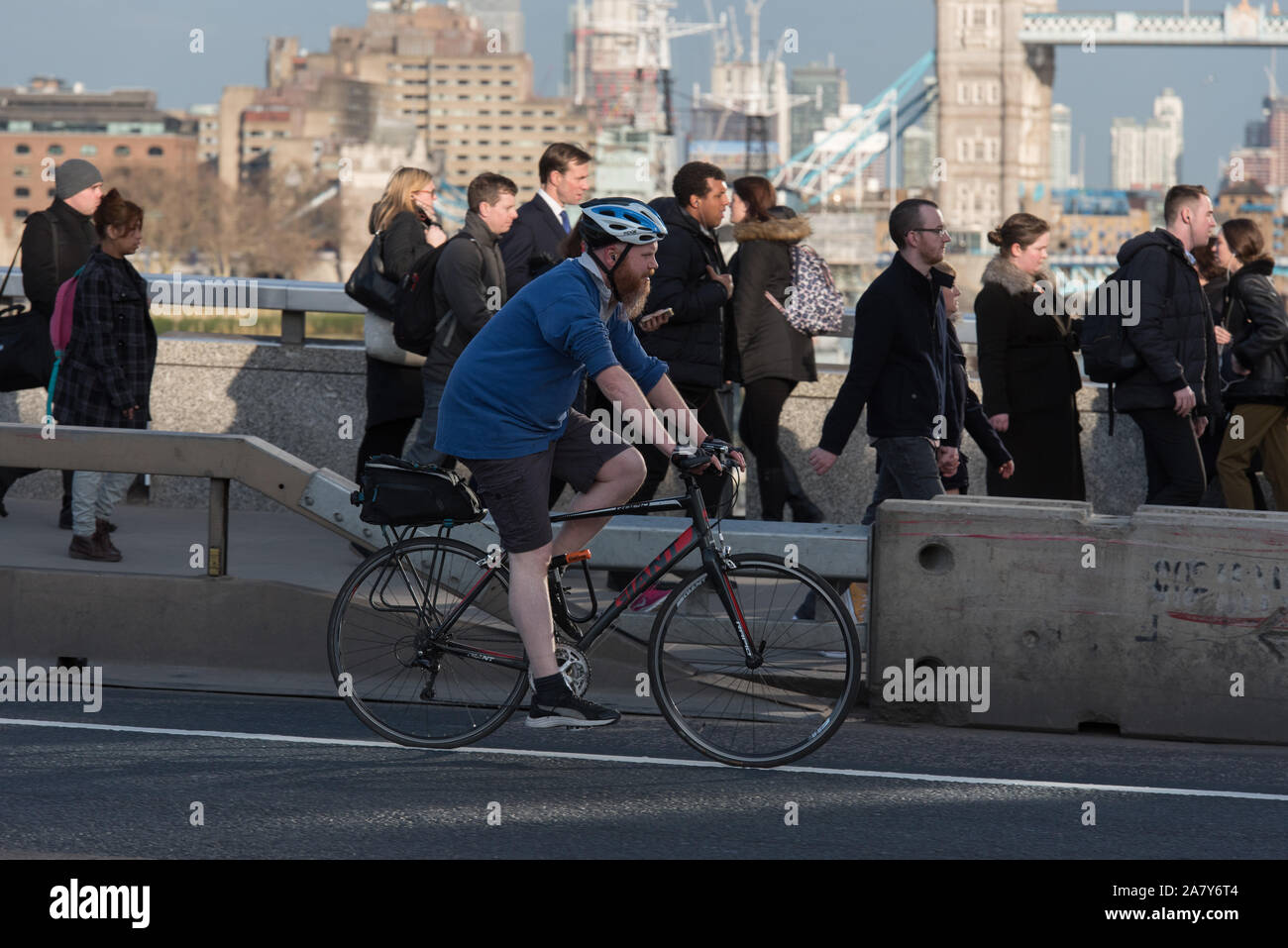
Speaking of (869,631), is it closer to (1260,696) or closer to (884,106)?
(1260,696)

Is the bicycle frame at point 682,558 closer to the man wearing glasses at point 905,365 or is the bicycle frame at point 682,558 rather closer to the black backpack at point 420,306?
the man wearing glasses at point 905,365

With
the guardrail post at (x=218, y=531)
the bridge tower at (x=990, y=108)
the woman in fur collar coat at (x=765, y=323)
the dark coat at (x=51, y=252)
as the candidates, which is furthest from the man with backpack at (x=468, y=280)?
the bridge tower at (x=990, y=108)

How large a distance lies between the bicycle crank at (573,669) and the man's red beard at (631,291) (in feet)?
3.56

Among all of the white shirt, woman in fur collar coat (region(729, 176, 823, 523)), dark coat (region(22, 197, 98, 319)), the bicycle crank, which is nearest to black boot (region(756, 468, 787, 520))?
Result: woman in fur collar coat (region(729, 176, 823, 523))

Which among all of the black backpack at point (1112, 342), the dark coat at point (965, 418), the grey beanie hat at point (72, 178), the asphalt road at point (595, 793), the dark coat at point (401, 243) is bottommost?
the asphalt road at point (595, 793)

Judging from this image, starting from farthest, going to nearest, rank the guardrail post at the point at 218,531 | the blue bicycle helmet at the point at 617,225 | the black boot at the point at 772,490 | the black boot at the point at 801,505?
the black boot at the point at 801,505
the black boot at the point at 772,490
the guardrail post at the point at 218,531
the blue bicycle helmet at the point at 617,225

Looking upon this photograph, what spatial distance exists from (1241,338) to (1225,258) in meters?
0.91

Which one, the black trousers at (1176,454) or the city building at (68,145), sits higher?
the city building at (68,145)

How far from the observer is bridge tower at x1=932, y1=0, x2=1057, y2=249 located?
146000 mm

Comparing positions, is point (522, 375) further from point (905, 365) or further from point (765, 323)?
point (765, 323)

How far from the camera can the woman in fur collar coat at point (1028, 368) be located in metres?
8.62

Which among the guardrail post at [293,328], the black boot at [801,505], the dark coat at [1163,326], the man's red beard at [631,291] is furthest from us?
the guardrail post at [293,328]

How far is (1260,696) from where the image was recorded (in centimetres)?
657
